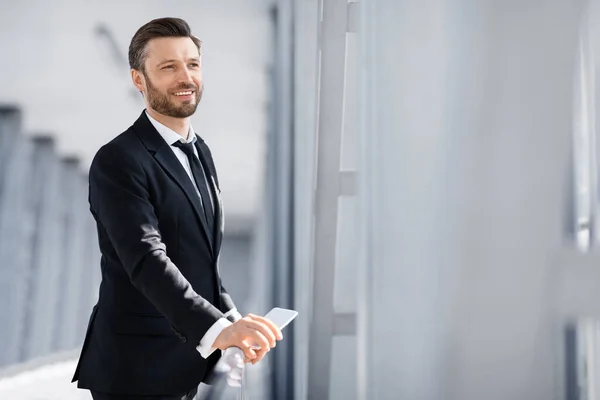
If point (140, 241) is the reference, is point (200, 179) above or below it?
above

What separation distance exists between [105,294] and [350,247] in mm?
1761

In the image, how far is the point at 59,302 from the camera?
6.36 m

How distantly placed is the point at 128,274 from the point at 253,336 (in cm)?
27

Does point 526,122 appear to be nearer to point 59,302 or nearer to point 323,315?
point 323,315

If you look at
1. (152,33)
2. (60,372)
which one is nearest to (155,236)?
(152,33)

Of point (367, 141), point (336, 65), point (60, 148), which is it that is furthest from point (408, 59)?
point (60, 148)

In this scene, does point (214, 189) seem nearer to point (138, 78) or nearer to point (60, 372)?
point (138, 78)

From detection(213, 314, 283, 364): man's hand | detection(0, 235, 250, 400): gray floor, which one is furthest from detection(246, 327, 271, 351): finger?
detection(0, 235, 250, 400): gray floor

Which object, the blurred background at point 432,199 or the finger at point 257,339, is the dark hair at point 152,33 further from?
the blurred background at point 432,199

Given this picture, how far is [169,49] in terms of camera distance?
113cm

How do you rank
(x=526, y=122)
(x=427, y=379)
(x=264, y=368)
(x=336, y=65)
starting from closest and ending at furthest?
(x=526, y=122) < (x=427, y=379) < (x=336, y=65) < (x=264, y=368)

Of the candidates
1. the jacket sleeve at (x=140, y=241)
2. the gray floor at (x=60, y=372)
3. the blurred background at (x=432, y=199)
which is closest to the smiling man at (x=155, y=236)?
the jacket sleeve at (x=140, y=241)

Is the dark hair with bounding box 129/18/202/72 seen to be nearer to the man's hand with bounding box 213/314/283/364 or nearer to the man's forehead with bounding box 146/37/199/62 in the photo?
the man's forehead with bounding box 146/37/199/62

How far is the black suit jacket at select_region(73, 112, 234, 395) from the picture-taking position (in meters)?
1.02
